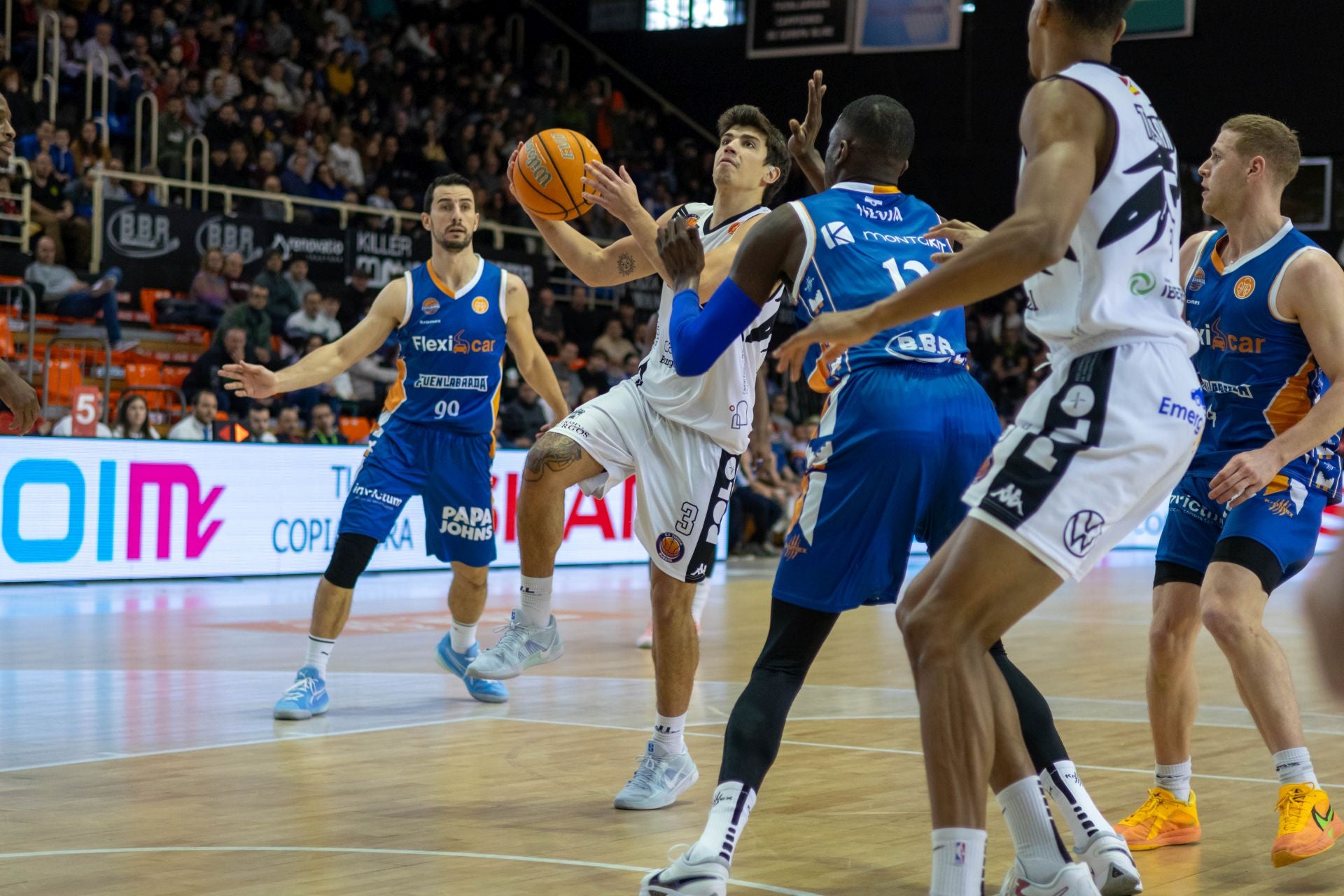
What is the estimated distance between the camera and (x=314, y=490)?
12.9 metres

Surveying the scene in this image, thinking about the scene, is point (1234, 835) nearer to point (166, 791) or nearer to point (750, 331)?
point (750, 331)

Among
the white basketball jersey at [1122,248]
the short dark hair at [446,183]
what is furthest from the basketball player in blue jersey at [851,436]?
the short dark hair at [446,183]

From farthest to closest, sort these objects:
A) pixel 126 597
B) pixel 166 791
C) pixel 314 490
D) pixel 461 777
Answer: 1. pixel 314 490
2. pixel 126 597
3. pixel 461 777
4. pixel 166 791

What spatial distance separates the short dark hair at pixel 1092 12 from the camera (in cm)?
310

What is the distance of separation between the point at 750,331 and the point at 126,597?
745 centimetres

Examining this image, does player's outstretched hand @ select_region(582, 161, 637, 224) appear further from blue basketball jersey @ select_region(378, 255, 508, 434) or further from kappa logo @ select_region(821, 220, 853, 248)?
blue basketball jersey @ select_region(378, 255, 508, 434)

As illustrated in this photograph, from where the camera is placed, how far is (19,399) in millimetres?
5168

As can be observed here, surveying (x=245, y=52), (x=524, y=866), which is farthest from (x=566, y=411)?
(x=245, y=52)

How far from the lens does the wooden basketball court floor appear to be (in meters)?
3.93

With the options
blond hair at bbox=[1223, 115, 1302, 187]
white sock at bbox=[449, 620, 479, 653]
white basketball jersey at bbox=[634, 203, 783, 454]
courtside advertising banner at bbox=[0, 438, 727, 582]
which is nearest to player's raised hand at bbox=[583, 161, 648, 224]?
white basketball jersey at bbox=[634, 203, 783, 454]

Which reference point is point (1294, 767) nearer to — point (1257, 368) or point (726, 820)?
point (1257, 368)

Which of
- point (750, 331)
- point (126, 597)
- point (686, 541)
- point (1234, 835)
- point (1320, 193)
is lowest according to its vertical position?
point (126, 597)

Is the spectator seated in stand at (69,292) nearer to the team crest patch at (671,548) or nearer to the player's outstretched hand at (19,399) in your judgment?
the player's outstretched hand at (19,399)

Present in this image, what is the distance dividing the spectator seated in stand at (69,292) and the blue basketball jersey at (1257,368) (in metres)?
11.4
